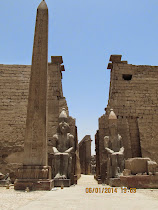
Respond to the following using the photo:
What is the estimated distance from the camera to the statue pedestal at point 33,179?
4.27m

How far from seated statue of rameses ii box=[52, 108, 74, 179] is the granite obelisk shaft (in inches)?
62.3

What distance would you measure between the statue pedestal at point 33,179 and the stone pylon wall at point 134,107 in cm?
374

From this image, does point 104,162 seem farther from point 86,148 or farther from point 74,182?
point 86,148

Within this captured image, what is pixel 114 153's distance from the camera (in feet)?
21.1

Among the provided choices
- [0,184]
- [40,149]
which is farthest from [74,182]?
[40,149]

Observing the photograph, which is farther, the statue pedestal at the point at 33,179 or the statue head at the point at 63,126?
the statue head at the point at 63,126

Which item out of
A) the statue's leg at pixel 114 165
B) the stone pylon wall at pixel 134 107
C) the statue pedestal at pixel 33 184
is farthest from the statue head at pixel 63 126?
the statue pedestal at pixel 33 184

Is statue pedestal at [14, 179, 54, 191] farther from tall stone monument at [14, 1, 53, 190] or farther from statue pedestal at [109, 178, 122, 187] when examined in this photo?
statue pedestal at [109, 178, 122, 187]

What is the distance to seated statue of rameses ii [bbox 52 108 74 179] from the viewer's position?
19.9ft

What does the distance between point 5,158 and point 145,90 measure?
22.3ft

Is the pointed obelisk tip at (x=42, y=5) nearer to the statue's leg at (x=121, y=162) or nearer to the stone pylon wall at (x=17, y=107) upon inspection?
the stone pylon wall at (x=17, y=107)

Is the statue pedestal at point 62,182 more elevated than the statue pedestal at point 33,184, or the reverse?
the statue pedestal at point 33,184

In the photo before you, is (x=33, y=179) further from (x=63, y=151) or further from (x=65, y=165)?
(x=63, y=151)

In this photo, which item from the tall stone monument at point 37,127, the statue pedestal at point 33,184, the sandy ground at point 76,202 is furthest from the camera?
the tall stone monument at point 37,127
